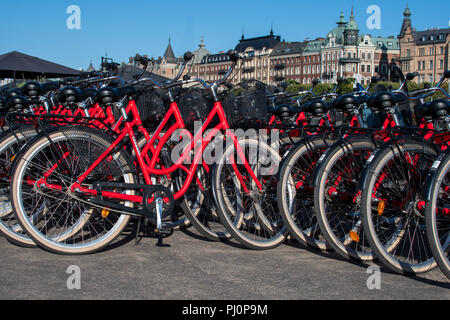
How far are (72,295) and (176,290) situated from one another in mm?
592

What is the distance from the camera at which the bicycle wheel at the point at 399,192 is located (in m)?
4.04

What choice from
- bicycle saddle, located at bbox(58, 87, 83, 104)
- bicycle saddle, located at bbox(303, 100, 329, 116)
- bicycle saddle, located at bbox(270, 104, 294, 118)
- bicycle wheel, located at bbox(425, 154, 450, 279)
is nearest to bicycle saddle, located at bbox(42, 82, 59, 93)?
bicycle saddle, located at bbox(58, 87, 83, 104)

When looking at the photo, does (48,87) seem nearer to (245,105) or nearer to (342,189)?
(245,105)

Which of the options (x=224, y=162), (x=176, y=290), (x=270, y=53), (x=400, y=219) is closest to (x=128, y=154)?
(x=224, y=162)

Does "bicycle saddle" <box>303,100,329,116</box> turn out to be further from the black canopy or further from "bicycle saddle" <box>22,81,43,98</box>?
the black canopy

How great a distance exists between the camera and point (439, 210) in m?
4.23

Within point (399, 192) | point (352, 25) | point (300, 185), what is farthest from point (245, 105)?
point (352, 25)

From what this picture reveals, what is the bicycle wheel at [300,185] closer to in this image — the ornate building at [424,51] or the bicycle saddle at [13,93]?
the bicycle saddle at [13,93]

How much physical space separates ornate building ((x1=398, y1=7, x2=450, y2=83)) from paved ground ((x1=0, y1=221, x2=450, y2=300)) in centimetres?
10824

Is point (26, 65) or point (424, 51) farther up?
point (424, 51)

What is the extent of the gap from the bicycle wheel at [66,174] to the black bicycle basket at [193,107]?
633mm

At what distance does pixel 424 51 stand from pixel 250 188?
115971 millimetres

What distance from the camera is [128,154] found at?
462 centimetres
